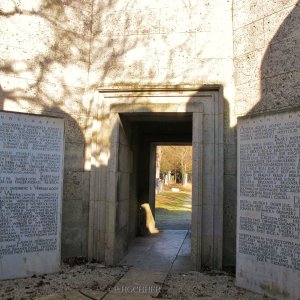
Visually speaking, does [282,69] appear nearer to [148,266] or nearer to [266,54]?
[266,54]

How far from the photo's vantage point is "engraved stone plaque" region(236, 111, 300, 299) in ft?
14.8

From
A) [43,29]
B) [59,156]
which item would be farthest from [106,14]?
[59,156]

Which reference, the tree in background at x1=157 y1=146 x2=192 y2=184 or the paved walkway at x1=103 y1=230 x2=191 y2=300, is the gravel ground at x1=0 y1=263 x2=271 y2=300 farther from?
the tree in background at x1=157 y1=146 x2=192 y2=184

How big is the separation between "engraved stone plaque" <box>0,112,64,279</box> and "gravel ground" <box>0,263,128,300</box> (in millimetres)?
203

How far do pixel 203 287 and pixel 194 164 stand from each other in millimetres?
2096

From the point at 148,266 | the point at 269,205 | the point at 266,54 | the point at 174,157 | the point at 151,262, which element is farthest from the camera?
the point at 174,157

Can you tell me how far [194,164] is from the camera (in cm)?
636

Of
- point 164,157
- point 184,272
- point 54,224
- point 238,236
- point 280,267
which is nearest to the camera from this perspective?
point 280,267

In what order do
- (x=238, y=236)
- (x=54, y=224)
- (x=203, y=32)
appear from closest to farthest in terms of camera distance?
(x=238, y=236) → (x=54, y=224) → (x=203, y=32)

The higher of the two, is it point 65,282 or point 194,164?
point 194,164

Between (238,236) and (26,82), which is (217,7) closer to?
(26,82)

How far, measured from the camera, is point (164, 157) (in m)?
39.1

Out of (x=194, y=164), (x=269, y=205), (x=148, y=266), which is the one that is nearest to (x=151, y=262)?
(x=148, y=266)

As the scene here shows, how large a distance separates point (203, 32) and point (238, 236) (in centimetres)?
370
